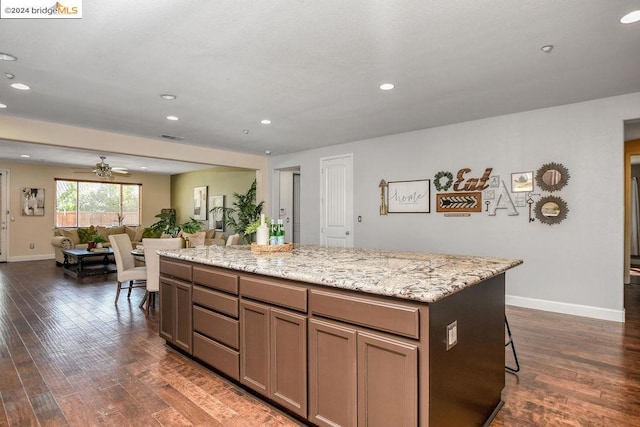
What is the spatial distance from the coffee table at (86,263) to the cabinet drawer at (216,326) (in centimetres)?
548

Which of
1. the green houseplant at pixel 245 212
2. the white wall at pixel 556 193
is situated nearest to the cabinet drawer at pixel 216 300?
the white wall at pixel 556 193

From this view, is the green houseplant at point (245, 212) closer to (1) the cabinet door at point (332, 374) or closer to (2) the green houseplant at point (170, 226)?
(2) the green houseplant at point (170, 226)

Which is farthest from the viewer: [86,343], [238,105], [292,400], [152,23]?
[238,105]

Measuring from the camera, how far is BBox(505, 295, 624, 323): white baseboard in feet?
13.0

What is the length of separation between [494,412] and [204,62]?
11.0ft

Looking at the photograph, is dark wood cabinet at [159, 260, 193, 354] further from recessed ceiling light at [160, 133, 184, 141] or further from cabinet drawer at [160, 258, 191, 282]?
recessed ceiling light at [160, 133, 184, 141]

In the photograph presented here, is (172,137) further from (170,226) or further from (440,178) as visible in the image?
(440,178)

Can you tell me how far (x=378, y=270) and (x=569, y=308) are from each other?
11.6 feet

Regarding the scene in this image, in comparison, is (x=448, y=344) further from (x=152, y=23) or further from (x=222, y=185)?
(x=222, y=185)

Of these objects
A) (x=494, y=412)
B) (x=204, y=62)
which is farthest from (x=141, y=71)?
(x=494, y=412)

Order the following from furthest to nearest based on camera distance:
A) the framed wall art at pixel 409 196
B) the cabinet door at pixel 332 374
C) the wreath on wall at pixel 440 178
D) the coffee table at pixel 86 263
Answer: the coffee table at pixel 86 263, the framed wall art at pixel 409 196, the wreath on wall at pixel 440 178, the cabinet door at pixel 332 374

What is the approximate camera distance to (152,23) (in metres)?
2.42

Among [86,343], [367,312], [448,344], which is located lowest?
[86,343]

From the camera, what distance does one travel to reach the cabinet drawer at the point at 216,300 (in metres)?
2.42
